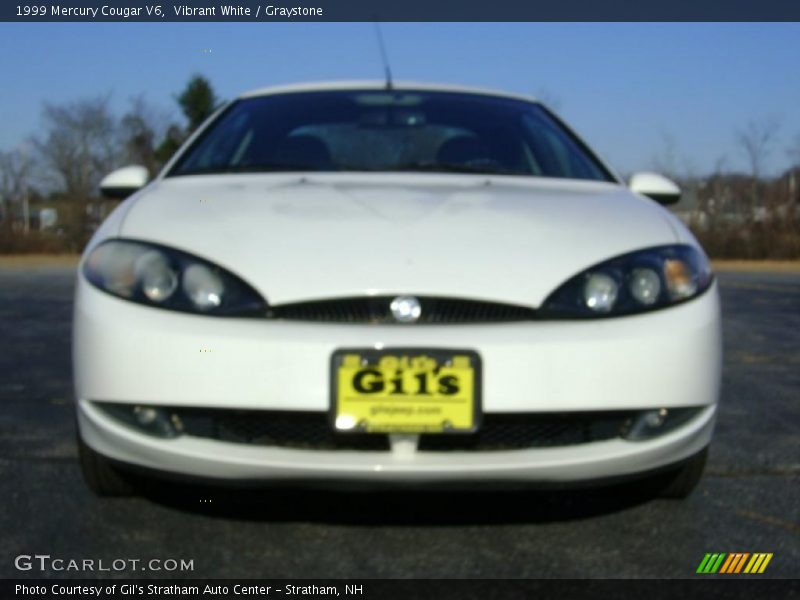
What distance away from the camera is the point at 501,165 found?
12.0 ft

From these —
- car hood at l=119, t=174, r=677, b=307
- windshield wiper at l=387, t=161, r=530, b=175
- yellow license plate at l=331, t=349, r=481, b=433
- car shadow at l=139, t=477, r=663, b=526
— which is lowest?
car shadow at l=139, t=477, r=663, b=526

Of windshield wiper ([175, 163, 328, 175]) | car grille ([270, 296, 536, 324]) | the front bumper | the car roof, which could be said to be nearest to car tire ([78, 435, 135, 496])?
the front bumper

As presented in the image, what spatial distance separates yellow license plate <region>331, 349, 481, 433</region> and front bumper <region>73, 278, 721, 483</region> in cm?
3

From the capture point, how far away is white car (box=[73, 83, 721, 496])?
7.93 feet

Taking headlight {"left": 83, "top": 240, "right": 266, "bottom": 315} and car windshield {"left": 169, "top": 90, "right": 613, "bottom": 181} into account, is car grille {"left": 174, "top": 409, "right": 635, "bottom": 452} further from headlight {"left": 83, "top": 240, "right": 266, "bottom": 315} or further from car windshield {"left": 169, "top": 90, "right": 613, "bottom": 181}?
car windshield {"left": 169, "top": 90, "right": 613, "bottom": 181}

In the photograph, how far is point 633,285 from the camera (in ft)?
8.75

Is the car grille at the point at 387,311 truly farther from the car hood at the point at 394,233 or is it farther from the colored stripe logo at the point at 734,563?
the colored stripe logo at the point at 734,563

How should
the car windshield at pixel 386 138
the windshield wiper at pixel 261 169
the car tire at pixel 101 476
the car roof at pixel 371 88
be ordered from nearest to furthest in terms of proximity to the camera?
the car tire at pixel 101 476 < the windshield wiper at pixel 261 169 < the car windshield at pixel 386 138 < the car roof at pixel 371 88

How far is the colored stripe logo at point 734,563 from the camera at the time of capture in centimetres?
256

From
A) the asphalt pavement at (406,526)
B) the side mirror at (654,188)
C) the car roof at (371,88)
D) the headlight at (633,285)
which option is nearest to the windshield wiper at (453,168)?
the side mirror at (654,188)

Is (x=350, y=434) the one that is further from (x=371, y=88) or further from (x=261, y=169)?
(x=371, y=88)

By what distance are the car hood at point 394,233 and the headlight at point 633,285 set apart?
0.10 feet
